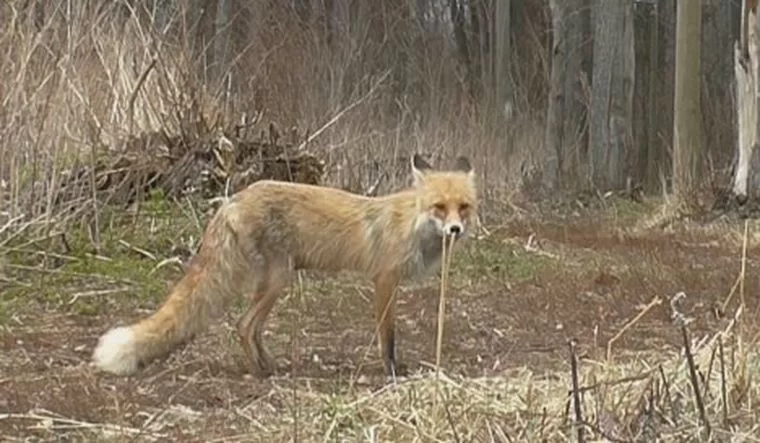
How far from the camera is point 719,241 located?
12266 mm

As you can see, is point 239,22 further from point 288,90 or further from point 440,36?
point 288,90

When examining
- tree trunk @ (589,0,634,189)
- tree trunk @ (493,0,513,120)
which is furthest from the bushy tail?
tree trunk @ (493,0,513,120)

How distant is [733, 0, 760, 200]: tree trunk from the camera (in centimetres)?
1412

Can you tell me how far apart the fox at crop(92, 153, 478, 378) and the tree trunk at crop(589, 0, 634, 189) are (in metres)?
12.9

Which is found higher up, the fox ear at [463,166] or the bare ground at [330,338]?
the fox ear at [463,166]

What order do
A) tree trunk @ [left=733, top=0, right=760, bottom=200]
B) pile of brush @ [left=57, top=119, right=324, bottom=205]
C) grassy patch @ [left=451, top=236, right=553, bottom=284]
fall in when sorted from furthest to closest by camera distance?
tree trunk @ [left=733, top=0, right=760, bottom=200] → pile of brush @ [left=57, top=119, right=324, bottom=205] → grassy patch @ [left=451, top=236, right=553, bottom=284]

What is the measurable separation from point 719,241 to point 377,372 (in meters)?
6.87

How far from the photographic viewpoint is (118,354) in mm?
5555

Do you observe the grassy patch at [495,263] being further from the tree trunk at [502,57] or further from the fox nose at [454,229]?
the tree trunk at [502,57]

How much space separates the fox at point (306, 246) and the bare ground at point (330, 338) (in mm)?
210

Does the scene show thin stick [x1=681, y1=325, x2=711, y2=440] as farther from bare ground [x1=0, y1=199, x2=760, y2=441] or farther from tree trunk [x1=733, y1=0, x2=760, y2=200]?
tree trunk [x1=733, y1=0, x2=760, y2=200]

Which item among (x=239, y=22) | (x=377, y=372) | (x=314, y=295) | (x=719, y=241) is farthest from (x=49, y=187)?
(x=239, y=22)

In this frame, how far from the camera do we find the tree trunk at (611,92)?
63.4 feet

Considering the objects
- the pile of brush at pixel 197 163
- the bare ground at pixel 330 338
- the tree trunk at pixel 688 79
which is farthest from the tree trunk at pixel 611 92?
the pile of brush at pixel 197 163
